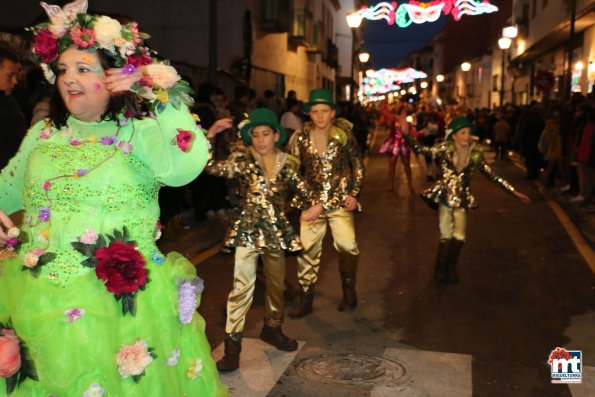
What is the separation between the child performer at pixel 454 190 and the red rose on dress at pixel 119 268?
5.27m

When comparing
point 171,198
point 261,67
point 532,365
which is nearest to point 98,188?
point 532,365

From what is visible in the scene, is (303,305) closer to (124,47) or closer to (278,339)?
(278,339)

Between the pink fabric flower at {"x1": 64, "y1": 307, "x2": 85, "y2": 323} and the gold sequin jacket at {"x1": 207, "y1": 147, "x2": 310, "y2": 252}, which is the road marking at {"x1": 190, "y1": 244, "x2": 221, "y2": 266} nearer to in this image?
the gold sequin jacket at {"x1": 207, "y1": 147, "x2": 310, "y2": 252}

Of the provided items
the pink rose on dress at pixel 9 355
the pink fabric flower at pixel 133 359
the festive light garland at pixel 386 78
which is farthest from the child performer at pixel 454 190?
the festive light garland at pixel 386 78

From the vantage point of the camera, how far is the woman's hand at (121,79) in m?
2.82

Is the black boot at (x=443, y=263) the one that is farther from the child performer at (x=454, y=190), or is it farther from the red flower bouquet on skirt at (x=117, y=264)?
the red flower bouquet on skirt at (x=117, y=264)

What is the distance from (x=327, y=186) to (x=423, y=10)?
59.2 feet

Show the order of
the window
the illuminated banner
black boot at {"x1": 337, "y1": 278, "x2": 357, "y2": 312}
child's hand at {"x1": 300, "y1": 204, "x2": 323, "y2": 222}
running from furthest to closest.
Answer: the window, the illuminated banner, black boot at {"x1": 337, "y1": 278, "x2": 357, "y2": 312}, child's hand at {"x1": 300, "y1": 204, "x2": 323, "y2": 222}

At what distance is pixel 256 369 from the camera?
518cm

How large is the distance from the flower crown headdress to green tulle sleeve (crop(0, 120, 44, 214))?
0.97ft

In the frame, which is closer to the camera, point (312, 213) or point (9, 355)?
point (9, 355)

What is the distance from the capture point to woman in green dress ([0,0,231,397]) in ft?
9.05

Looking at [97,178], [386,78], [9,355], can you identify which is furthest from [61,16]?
[386,78]

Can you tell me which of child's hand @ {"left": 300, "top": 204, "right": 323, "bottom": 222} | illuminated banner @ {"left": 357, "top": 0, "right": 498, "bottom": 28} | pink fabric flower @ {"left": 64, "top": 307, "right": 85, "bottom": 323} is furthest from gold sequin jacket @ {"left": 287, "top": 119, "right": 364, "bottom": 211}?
illuminated banner @ {"left": 357, "top": 0, "right": 498, "bottom": 28}
